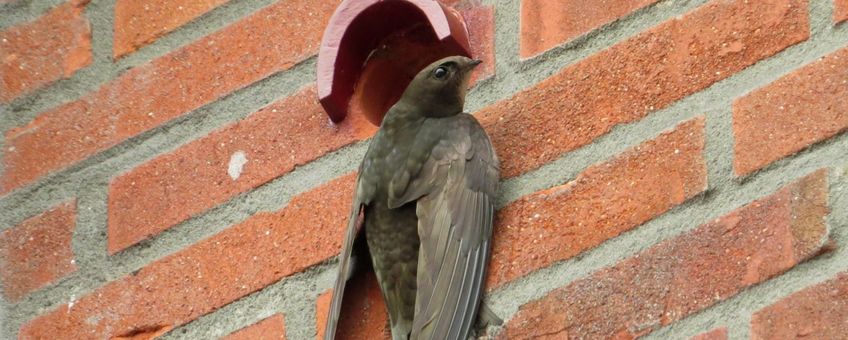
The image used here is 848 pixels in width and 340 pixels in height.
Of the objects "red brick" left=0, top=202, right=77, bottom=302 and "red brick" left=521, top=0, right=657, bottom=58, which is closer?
"red brick" left=521, top=0, right=657, bottom=58

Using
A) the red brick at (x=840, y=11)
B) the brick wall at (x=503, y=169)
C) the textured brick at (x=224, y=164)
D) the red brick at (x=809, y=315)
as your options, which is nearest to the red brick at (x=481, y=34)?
the brick wall at (x=503, y=169)

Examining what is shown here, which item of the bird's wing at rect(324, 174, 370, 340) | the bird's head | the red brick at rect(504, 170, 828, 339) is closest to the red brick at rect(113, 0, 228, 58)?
the bird's head

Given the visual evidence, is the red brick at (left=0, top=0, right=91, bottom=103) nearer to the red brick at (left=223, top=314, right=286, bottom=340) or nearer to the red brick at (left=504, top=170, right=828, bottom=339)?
the red brick at (left=223, top=314, right=286, bottom=340)

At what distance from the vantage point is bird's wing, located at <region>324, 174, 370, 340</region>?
1.93m

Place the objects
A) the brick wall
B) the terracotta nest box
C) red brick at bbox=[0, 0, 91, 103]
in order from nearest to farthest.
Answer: the brick wall, the terracotta nest box, red brick at bbox=[0, 0, 91, 103]

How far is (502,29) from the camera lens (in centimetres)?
207

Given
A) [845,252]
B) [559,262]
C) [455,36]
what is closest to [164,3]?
[455,36]

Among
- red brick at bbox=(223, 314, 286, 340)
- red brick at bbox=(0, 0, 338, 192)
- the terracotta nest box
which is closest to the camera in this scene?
red brick at bbox=(223, 314, 286, 340)

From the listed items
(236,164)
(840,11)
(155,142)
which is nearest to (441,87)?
(236,164)

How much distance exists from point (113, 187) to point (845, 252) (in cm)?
88

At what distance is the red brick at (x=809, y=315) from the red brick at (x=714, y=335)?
0.09 ft

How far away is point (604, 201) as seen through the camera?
1854 millimetres

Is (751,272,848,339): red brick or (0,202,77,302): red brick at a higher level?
(751,272,848,339): red brick

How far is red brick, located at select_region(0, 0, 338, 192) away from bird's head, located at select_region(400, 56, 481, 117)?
122mm
